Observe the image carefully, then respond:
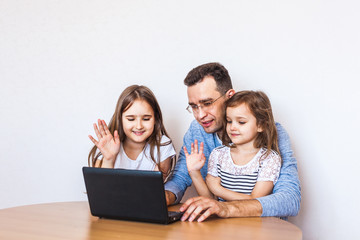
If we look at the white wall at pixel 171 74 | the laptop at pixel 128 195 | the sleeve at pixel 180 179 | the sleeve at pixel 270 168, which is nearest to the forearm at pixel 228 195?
the sleeve at pixel 270 168

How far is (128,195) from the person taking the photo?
5.19ft

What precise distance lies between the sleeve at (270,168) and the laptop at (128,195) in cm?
54

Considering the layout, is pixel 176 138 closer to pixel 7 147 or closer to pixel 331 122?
pixel 331 122

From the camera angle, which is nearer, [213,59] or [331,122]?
[331,122]

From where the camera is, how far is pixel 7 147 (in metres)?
3.13

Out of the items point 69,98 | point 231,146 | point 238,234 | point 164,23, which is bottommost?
point 238,234

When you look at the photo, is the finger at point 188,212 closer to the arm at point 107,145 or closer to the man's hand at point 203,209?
the man's hand at point 203,209

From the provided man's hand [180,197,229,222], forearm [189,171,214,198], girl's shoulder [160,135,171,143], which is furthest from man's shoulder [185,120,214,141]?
man's hand [180,197,229,222]

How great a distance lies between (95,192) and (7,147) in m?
1.72

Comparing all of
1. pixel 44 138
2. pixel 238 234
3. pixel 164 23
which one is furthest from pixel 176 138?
pixel 238 234

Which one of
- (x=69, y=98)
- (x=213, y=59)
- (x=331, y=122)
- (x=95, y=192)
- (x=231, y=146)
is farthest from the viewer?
(x=69, y=98)

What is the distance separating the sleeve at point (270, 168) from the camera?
203 cm

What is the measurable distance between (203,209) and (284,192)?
1.52 feet

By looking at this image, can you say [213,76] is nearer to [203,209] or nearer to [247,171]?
[247,171]
